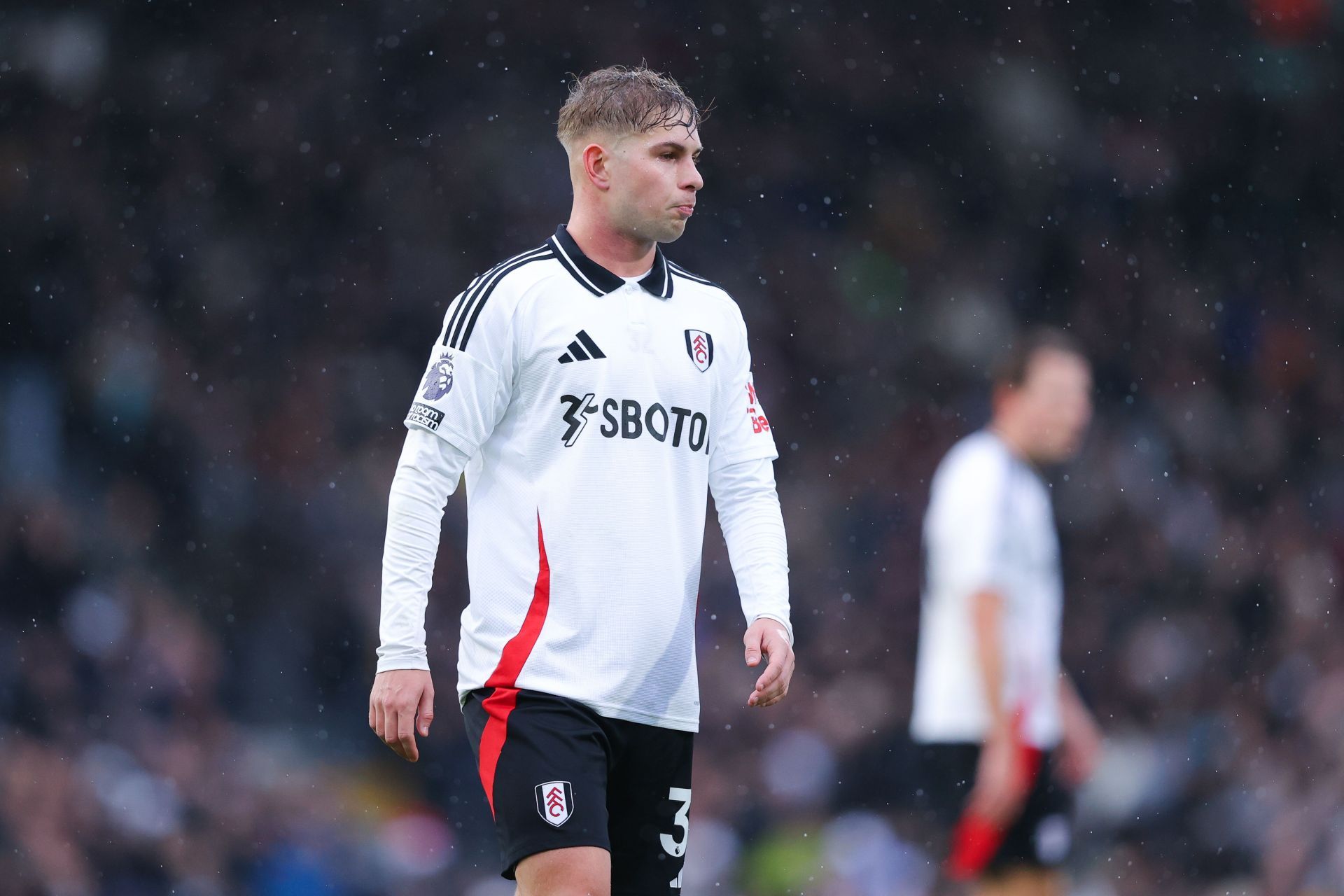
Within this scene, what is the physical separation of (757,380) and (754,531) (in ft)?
19.5

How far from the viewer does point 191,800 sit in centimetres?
716

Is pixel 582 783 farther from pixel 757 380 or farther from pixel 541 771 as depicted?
pixel 757 380

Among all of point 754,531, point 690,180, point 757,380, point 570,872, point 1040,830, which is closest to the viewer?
point 570,872

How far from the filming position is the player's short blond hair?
2.96 metres

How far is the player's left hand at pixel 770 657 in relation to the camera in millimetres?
2766

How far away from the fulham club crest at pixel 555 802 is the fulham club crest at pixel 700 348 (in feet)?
2.73

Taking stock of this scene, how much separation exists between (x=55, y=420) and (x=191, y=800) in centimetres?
218

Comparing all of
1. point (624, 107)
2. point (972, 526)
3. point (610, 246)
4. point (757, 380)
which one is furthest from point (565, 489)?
point (757, 380)

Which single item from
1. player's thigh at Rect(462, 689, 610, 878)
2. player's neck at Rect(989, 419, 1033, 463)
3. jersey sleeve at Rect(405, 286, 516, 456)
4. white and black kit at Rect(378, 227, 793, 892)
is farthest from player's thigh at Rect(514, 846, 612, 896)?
player's neck at Rect(989, 419, 1033, 463)

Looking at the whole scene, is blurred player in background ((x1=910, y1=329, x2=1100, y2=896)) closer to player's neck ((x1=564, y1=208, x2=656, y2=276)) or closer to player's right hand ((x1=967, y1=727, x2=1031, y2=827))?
player's right hand ((x1=967, y1=727, x2=1031, y2=827))

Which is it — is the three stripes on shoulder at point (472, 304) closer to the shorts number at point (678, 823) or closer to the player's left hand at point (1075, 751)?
the shorts number at point (678, 823)

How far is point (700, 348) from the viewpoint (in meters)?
3.00

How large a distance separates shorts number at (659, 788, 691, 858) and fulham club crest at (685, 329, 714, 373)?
2.59ft

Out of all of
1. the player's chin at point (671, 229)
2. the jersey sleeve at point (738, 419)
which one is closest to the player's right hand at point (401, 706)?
the jersey sleeve at point (738, 419)
